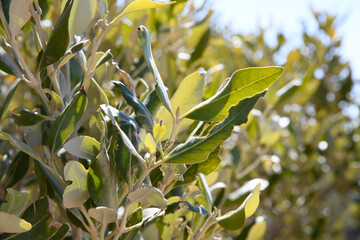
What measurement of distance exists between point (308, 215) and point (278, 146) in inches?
27.0

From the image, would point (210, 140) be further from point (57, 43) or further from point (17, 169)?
point (17, 169)

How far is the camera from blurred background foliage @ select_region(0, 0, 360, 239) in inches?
53.8

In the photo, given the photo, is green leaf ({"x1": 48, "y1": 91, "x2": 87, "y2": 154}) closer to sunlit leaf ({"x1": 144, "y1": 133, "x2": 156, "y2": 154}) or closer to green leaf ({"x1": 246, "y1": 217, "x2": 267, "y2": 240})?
sunlit leaf ({"x1": 144, "y1": 133, "x2": 156, "y2": 154})

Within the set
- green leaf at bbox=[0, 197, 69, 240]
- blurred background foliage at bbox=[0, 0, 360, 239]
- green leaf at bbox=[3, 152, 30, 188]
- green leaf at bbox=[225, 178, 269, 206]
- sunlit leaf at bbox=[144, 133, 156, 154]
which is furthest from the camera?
blurred background foliage at bbox=[0, 0, 360, 239]

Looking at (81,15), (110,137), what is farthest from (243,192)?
(81,15)

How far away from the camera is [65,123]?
67 centimetres

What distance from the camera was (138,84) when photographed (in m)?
1.03

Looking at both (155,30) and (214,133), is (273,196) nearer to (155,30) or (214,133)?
(155,30)

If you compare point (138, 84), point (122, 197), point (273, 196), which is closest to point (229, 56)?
point (273, 196)

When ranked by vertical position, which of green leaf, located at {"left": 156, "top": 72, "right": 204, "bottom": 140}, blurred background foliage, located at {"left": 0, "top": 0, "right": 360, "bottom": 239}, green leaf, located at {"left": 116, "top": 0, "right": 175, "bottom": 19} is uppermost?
A: green leaf, located at {"left": 116, "top": 0, "right": 175, "bottom": 19}

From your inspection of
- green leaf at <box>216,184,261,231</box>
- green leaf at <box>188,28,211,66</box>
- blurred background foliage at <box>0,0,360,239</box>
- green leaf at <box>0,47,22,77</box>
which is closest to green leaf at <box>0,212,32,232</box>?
green leaf at <box>0,47,22,77</box>

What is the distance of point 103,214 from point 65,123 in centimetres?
16

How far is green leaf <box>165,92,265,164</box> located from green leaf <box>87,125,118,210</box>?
97mm

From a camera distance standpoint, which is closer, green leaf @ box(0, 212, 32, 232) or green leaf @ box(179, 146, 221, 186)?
green leaf @ box(0, 212, 32, 232)
